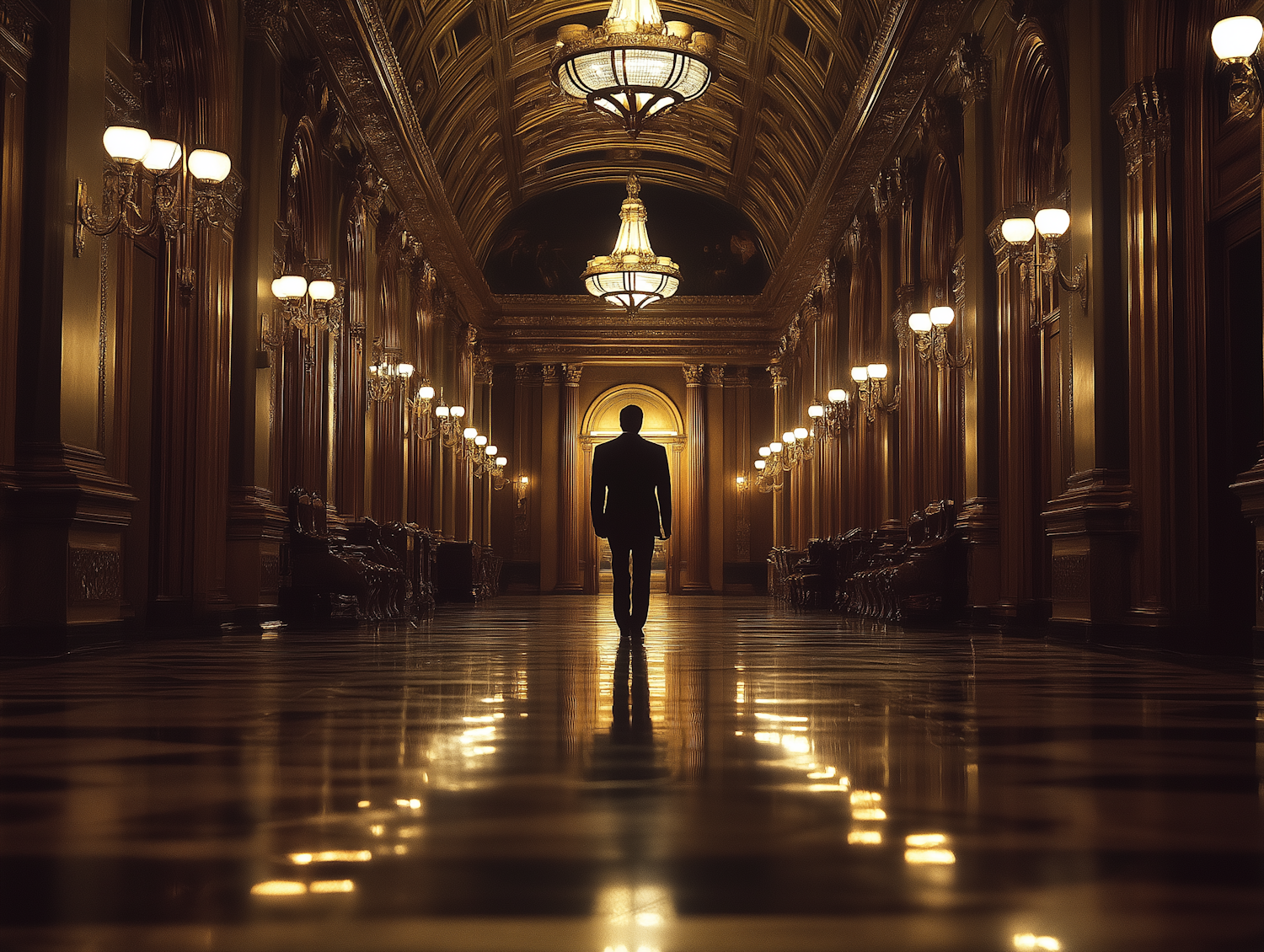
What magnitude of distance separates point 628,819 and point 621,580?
276 inches

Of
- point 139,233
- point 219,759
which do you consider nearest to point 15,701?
point 219,759

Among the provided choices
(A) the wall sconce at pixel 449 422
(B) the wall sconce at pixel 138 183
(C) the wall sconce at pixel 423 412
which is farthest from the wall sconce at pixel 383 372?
(B) the wall sconce at pixel 138 183

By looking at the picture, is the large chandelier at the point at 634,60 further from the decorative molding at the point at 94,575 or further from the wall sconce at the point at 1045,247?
the decorative molding at the point at 94,575

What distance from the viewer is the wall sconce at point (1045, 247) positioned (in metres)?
9.39

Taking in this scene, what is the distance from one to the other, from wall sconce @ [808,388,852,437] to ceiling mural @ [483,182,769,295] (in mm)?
9514

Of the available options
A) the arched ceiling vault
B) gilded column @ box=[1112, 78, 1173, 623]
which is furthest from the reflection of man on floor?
the arched ceiling vault

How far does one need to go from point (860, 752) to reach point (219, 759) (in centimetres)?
140

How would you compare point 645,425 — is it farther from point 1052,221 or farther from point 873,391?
point 1052,221

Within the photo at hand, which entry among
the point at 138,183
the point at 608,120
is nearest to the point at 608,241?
the point at 608,120

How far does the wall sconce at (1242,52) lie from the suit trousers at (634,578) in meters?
4.44

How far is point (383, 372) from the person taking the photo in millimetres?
18312

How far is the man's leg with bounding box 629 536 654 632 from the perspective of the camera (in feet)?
29.1

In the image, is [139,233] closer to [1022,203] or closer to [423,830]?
[423,830]

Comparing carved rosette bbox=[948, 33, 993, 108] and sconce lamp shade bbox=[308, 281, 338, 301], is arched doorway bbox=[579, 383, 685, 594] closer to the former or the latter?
carved rosette bbox=[948, 33, 993, 108]
